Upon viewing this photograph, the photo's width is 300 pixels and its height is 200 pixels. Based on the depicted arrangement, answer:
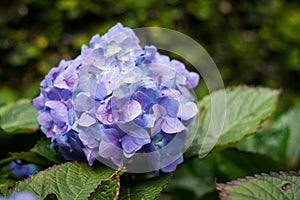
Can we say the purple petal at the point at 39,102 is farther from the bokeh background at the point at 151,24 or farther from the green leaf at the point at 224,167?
the bokeh background at the point at 151,24

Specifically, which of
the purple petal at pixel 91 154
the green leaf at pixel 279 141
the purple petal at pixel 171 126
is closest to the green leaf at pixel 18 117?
the purple petal at pixel 91 154

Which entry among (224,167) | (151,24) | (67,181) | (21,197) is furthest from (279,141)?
(151,24)

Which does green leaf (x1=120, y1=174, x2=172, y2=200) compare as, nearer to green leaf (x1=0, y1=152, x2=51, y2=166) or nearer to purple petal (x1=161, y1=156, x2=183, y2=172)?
purple petal (x1=161, y1=156, x2=183, y2=172)

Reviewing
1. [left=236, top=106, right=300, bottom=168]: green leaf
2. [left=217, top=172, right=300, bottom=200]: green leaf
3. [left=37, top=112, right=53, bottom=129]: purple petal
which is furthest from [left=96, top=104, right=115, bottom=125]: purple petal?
[left=236, top=106, right=300, bottom=168]: green leaf

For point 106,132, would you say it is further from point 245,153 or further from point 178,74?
point 245,153

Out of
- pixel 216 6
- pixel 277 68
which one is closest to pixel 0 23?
pixel 216 6
